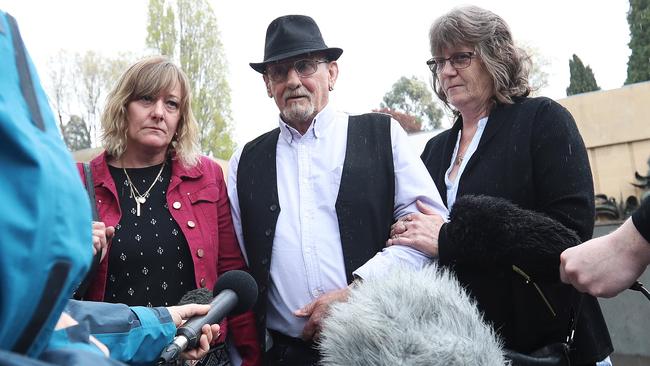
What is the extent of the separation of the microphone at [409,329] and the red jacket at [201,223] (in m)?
1.19

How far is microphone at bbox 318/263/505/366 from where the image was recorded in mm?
1430

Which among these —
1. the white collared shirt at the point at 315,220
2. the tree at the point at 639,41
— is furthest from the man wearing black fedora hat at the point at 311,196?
the tree at the point at 639,41

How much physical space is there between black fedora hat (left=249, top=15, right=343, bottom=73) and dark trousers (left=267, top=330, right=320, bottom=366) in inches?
50.0

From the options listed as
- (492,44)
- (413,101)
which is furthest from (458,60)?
(413,101)

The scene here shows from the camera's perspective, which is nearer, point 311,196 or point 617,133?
point 311,196

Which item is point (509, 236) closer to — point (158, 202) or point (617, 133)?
point (158, 202)

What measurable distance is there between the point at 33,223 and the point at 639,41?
2846cm

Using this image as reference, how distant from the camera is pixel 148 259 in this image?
8.52 feet

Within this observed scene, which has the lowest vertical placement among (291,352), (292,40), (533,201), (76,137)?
(76,137)

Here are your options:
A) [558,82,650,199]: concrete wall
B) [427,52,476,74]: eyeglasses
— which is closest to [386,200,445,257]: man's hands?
[427,52,476,74]: eyeglasses

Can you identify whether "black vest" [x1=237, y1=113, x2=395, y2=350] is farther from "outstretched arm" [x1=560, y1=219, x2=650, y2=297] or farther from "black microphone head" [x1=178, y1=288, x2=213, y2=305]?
"outstretched arm" [x1=560, y1=219, x2=650, y2=297]

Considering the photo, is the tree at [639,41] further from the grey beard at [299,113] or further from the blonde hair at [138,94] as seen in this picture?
the blonde hair at [138,94]

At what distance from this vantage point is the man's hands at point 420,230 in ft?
8.11

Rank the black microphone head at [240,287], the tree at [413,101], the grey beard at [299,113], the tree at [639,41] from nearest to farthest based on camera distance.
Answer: the black microphone head at [240,287] < the grey beard at [299,113] < the tree at [639,41] < the tree at [413,101]
